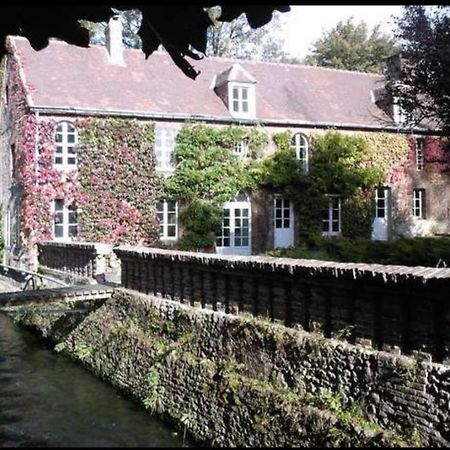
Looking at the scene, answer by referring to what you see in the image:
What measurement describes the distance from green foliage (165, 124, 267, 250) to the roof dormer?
3.76 feet

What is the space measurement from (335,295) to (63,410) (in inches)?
202

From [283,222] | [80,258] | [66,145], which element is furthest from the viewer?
[283,222]

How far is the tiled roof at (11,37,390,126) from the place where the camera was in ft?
79.5

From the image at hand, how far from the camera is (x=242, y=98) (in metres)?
26.1

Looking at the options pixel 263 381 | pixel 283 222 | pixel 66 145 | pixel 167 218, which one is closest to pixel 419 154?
pixel 283 222

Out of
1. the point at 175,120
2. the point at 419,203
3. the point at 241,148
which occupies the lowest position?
the point at 419,203

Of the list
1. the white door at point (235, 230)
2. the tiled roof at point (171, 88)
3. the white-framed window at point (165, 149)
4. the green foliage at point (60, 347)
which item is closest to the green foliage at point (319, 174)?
the tiled roof at point (171, 88)

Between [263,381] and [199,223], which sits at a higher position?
[199,223]

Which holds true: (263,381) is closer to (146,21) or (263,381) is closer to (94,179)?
(146,21)

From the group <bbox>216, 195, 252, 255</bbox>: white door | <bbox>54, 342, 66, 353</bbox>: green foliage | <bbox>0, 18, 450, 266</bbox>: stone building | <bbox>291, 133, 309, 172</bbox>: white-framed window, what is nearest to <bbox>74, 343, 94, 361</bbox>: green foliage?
<bbox>54, 342, 66, 353</bbox>: green foliage

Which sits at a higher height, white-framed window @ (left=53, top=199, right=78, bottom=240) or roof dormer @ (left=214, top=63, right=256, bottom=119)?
roof dormer @ (left=214, top=63, right=256, bottom=119)

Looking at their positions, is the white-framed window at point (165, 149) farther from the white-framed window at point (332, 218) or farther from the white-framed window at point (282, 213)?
the white-framed window at point (332, 218)

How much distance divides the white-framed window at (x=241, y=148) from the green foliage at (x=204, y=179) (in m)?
0.42

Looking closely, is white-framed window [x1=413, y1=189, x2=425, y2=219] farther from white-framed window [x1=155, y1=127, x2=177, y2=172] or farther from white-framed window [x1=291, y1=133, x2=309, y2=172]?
white-framed window [x1=155, y1=127, x2=177, y2=172]
